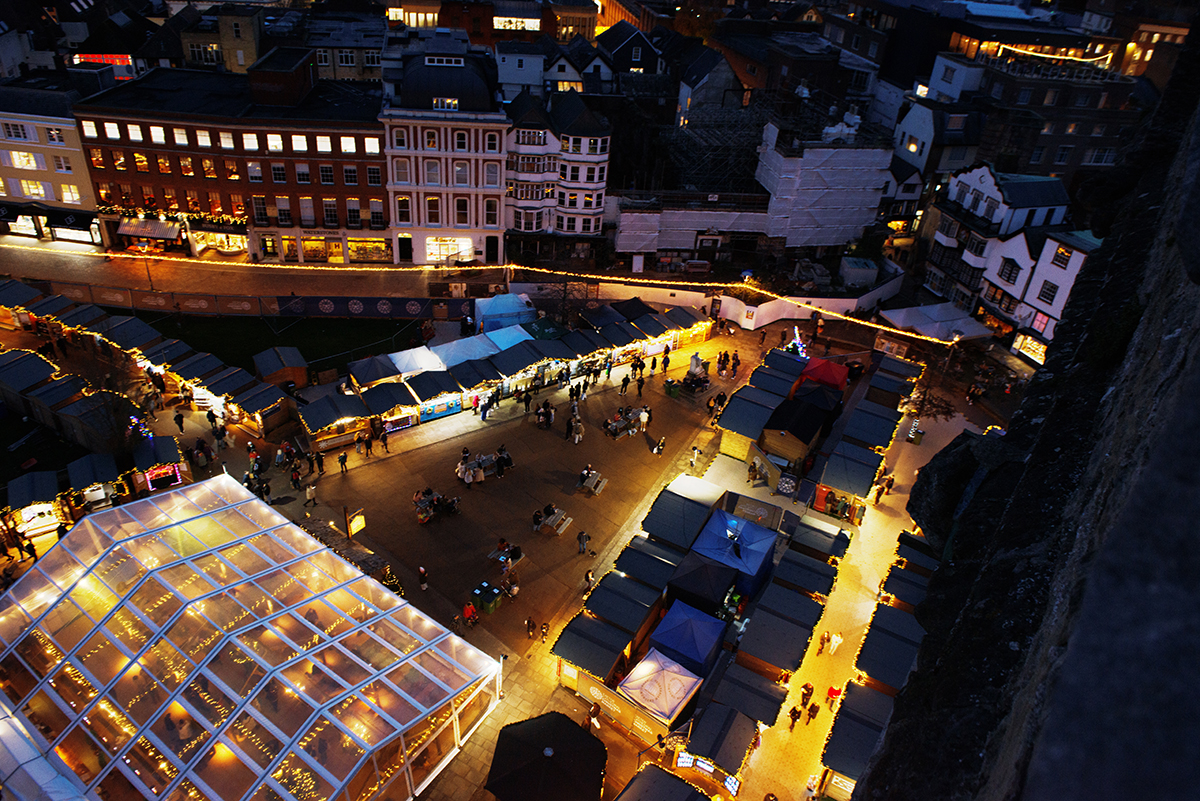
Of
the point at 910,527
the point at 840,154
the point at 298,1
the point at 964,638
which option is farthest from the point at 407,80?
the point at 298,1

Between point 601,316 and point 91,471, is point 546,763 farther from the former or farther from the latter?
point 601,316

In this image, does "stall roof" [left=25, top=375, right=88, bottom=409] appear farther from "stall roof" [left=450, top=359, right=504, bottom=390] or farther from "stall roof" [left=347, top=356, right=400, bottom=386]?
"stall roof" [left=450, top=359, right=504, bottom=390]

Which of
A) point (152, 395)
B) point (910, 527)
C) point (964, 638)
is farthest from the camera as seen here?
point (152, 395)

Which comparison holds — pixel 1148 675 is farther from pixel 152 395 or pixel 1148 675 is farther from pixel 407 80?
pixel 407 80

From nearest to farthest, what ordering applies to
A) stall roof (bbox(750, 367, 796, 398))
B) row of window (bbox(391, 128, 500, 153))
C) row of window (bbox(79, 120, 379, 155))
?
stall roof (bbox(750, 367, 796, 398)) < row of window (bbox(79, 120, 379, 155)) < row of window (bbox(391, 128, 500, 153))

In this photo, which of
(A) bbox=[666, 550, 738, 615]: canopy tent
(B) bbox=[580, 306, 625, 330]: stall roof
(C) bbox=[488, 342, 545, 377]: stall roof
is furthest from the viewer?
(B) bbox=[580, 306, 625, 330]: stall roof

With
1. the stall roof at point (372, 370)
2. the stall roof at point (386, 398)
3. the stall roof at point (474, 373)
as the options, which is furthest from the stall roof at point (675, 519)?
the stall roof at point (372, 370)

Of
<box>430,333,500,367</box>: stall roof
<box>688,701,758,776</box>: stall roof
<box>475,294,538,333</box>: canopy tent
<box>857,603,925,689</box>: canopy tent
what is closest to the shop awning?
<box>475,294,538,333</box>: canopy tent
